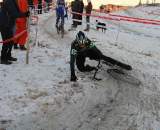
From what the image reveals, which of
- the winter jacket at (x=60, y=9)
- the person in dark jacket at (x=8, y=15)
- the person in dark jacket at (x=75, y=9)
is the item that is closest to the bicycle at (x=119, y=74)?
the person in dark jacket at (x=8, y=15)

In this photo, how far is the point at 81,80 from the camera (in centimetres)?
1167

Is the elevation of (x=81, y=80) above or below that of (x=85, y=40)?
below

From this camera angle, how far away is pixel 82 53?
12.2 meters

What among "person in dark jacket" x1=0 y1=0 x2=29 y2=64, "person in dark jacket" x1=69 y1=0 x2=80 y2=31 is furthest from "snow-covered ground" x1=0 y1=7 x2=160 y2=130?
"person in dark jacket" x1=69 y1=0 x2=80 y2=31

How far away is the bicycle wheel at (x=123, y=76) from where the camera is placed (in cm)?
1188

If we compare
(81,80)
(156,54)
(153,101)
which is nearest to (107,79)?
(81,80)

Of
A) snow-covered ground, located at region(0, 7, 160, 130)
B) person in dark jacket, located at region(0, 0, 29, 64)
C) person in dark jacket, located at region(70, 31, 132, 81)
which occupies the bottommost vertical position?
snow-covered ground, located at region(0, 7, 160, 130)

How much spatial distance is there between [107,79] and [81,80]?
764 millimetres

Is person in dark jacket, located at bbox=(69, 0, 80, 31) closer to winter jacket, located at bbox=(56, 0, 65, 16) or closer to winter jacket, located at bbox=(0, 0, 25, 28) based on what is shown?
winter jacket, located at bbox=(56, 0, 65, 16)

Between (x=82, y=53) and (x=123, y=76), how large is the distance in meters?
1.32

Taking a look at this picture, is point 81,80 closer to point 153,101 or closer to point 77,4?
point 153,101

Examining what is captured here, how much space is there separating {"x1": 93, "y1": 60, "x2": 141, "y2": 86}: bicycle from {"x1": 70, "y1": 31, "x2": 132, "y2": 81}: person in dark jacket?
0.17 meters

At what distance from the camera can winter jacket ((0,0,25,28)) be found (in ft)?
40.2

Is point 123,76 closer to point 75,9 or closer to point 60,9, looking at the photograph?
point 60,9
